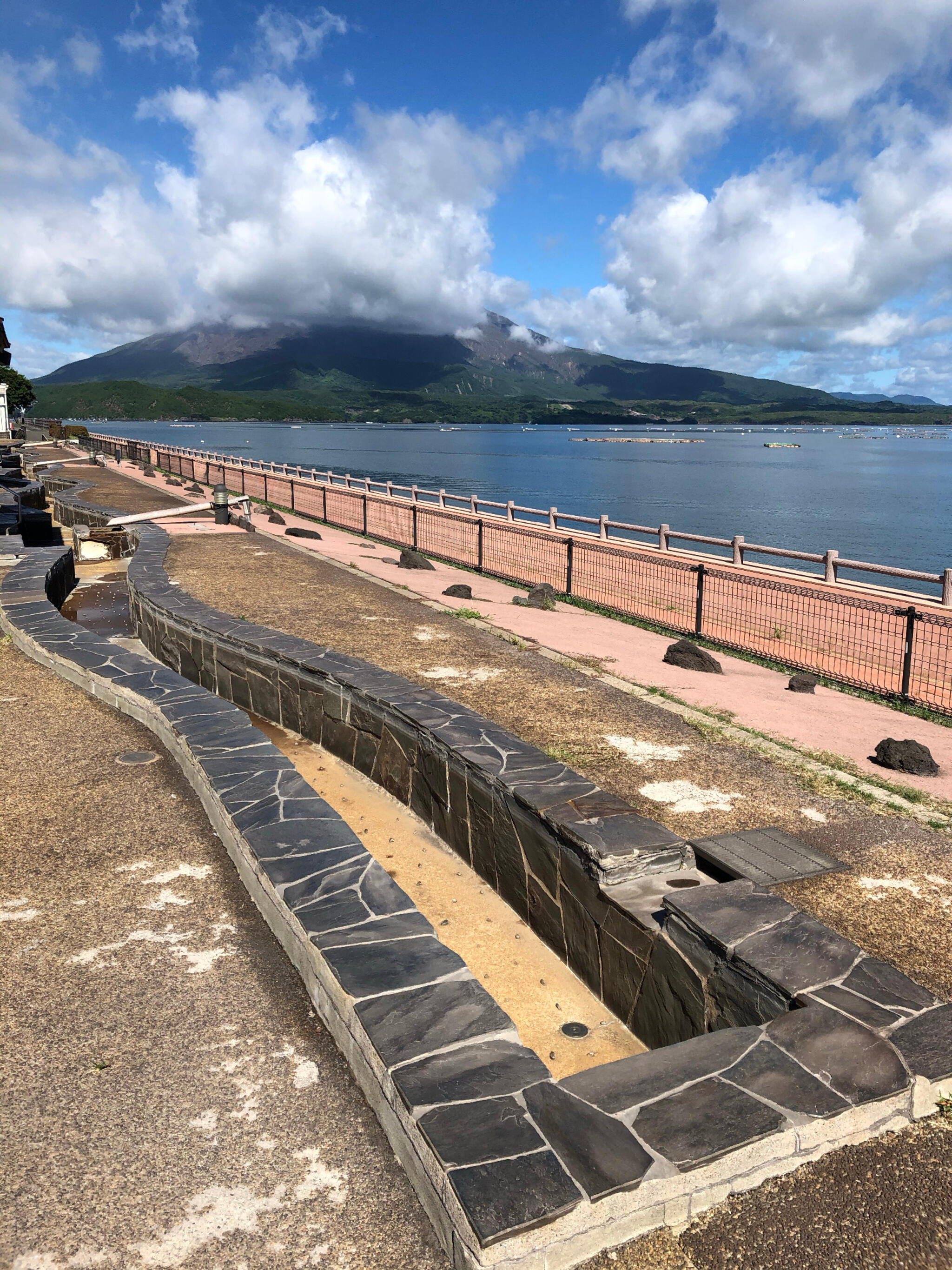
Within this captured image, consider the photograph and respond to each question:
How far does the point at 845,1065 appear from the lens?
2771mm

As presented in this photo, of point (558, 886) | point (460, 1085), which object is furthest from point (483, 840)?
point (460, 1085)

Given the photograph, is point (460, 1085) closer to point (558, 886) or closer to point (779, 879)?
point (558, 886)

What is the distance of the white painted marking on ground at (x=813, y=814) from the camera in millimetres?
5316

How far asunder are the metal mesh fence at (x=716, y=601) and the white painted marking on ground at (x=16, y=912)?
8659mm

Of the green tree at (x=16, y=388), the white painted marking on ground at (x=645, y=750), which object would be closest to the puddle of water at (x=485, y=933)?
the white painted marking on ground at (x=645, y=750)

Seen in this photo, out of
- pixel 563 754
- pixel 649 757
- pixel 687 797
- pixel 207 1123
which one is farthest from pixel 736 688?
pixel 207 1123

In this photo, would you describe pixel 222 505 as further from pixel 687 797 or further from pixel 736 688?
pixel 687 797

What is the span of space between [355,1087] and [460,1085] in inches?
20.9

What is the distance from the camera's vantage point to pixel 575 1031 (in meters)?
3.97

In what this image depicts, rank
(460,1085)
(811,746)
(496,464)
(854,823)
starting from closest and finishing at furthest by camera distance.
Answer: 1. (460,1085)
2. (854,823)
3. (811,746)
4. (496,464)

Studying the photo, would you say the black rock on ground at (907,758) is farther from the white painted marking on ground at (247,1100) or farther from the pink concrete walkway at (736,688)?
the white painted marking on ground at (247,1100)

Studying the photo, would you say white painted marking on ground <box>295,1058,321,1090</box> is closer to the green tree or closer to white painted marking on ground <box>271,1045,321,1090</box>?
white painted marking on ground <box>271,1045,321,1090</box>

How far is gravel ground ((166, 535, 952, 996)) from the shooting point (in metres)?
4.21

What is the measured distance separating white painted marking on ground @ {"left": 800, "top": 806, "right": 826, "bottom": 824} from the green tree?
9483cm
